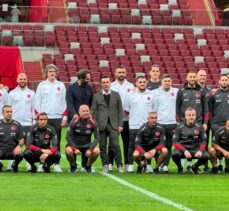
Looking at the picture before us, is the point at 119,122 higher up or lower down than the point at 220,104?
lower down

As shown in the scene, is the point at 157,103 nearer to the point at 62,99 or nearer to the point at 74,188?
the point at 62,99

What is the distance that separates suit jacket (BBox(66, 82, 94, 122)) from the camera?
53.6ft

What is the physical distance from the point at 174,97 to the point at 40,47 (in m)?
21.0

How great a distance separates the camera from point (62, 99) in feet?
55.0

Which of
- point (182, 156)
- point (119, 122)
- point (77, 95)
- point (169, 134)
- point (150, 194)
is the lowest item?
point (150, 194)

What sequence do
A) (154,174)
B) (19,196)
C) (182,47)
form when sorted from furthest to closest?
(182,47)
(154,174)
(19,196)

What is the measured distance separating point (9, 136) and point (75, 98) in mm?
1388

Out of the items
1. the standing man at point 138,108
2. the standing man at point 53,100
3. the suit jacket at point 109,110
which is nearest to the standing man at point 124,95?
the standing man at point 138,108

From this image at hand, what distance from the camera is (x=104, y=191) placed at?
1313 centimetres

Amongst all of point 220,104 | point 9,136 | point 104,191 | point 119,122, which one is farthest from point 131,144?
point 104,191

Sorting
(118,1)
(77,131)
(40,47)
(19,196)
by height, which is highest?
(118,1)

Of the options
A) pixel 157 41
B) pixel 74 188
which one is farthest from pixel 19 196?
pixel 157 41

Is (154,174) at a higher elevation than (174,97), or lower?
lower

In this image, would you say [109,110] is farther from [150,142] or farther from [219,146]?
[219,146]
